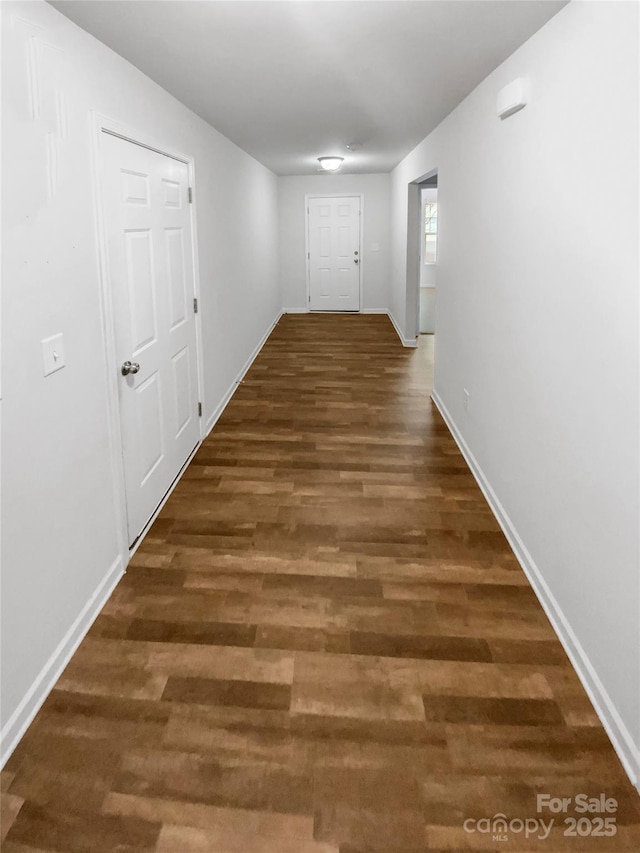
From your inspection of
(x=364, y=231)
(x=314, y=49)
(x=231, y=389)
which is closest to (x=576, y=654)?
(x=314, y=49)

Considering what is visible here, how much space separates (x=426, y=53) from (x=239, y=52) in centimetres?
85

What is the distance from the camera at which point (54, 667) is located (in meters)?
2.08

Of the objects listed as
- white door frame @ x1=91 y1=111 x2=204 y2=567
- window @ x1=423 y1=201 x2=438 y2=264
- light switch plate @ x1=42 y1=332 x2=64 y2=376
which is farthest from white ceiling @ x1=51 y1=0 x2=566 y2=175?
window @ x1=423 y1=201 x2=438 y2=264

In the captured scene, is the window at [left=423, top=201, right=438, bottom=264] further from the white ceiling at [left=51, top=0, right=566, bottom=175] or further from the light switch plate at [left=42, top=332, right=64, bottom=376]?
the light switch plate at [left=42, top=332, right=64, bottom=376]

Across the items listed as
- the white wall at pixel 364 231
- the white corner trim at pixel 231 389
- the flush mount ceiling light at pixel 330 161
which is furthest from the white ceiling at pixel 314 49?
the white wall at pixel 364 231

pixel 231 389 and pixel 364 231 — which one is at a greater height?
pixel 364 231

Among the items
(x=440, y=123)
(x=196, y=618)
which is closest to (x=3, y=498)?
(x=196, y=618)

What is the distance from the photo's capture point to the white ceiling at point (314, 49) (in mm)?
2115

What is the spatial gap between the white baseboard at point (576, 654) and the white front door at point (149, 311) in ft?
6.13

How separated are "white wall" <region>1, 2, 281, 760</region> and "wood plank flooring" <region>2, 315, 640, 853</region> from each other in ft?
0.79

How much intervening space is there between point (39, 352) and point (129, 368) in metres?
0.79

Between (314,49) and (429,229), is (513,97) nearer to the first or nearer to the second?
(314,49)

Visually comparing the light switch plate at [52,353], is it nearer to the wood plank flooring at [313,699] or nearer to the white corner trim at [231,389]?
the wood plank flooring at [313,699]

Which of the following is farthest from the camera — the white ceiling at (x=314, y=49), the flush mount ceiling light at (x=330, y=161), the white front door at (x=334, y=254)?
the white front door at (x=334, y=254)
